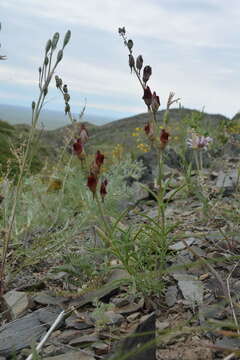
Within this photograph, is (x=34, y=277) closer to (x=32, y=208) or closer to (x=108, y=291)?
(x=108, y=291)

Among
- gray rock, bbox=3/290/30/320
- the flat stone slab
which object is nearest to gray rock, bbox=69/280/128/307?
gray rock, bbox=3/290/30/320

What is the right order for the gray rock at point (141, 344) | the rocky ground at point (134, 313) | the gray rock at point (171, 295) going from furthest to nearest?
1. the gray rock at point (171, 295)
2. the rocky ground at point (134, 313)
3. the gray rock at point (141, 344)

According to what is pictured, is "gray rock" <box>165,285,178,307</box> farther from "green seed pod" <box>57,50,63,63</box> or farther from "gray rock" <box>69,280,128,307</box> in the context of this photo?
"green seed pod" <box>57,50,63,63</box>

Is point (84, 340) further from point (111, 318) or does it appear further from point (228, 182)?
point (228, 182)

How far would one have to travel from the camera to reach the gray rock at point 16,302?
2.08 meters

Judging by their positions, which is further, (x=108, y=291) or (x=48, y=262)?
(x=48, y=262)

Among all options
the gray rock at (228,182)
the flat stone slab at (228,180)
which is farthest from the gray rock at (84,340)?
the flat stone slab at (228,180)

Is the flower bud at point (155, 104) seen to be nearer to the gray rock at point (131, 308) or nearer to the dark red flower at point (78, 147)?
the dark red flower at point (78, 147)

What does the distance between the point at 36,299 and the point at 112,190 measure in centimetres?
127

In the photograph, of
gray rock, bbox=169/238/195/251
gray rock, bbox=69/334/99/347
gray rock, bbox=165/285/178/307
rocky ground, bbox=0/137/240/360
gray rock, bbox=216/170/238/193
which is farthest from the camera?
gray rock, bbox=216/170/238/193

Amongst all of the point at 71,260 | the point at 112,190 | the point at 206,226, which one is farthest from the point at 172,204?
the point at 71,260

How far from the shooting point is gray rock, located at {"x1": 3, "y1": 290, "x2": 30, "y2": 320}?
6.83ft

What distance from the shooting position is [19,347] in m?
1.75

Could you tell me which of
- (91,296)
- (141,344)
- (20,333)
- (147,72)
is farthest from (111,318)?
(147,72)
